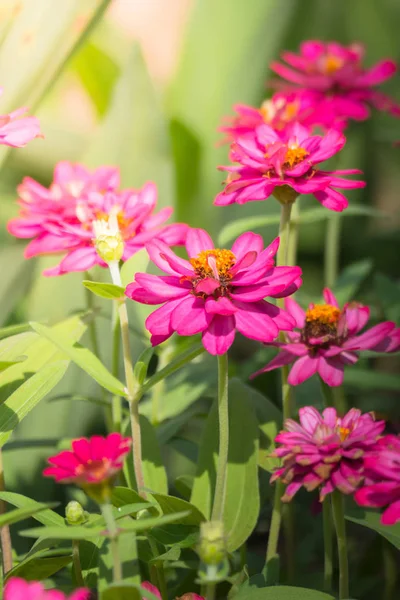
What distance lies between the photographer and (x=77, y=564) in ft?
1.52

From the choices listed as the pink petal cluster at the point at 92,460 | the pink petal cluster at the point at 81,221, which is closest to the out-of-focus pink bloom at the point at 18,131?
the pink petal cluster at the point at 81,221

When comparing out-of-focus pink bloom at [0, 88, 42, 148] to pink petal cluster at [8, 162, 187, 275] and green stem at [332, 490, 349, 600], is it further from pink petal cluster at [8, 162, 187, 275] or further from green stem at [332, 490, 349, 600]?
green stem at [332, 490, 349, 600]

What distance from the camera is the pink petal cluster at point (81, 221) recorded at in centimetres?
56

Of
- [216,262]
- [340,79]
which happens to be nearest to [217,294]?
[216,262]

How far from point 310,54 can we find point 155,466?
517mm

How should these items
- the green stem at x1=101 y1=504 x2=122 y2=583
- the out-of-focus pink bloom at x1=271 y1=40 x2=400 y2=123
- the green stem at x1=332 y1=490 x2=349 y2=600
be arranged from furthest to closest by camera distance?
the out-of-focus pink bloom at x1=271 y1=40 x2=400 y2=123, the green stem at x1=332 y1=490 x2=349 y2=600, the green stem at x1=101 y1=504 x2=122 y2=583

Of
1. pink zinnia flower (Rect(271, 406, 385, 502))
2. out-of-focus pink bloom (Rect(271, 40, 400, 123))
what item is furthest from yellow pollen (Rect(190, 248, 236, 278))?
out-of-focus pink bloom (Rect(271, 40, 400, 123))

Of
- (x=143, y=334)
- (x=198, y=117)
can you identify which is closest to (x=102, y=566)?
(x=143, y=334)

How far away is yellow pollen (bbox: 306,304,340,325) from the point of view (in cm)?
55

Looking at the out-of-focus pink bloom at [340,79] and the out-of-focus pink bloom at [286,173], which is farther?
the out-of-focus pink bloom at [340,79]

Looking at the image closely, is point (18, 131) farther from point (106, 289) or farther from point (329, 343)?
point (329, 343)

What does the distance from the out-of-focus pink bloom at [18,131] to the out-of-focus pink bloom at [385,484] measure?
0.28 meters

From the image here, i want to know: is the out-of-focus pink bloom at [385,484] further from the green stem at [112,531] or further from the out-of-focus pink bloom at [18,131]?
the out-of-focus pink bloom at [18,131]

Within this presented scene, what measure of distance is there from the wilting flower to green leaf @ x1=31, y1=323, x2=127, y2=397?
0.07 meters
